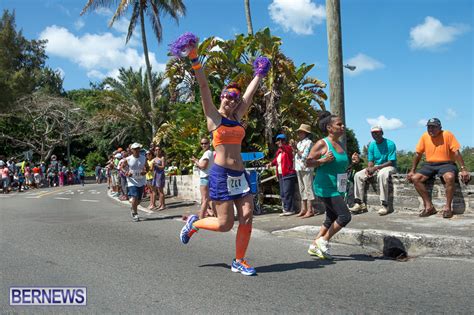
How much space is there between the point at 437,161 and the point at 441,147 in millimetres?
245

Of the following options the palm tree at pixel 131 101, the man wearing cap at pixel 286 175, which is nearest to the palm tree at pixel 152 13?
the palm tree at pixel 131 101

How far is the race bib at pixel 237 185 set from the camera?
4.84 m

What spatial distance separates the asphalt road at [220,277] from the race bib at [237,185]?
0.89 metres

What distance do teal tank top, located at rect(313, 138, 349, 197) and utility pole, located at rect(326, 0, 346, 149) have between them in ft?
11.4

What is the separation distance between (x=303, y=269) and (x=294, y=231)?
241 centimetres

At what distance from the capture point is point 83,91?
5991cm

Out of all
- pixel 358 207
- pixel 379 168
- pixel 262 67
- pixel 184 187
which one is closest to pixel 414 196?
pixel 379 168

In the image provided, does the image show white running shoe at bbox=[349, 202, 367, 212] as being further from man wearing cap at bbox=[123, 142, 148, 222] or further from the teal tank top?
man wearing cap at bbox=[123, 142, 148, 222]

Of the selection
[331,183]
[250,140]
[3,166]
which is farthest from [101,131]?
[331,183]

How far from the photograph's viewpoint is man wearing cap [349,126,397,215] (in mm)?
8328

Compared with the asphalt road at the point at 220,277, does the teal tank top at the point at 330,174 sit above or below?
above

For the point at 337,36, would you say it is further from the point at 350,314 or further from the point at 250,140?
the point at 350,314

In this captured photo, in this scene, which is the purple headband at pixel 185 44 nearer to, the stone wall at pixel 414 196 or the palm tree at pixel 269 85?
the stone wall at pixel 414 196

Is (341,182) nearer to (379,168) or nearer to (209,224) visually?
(209,224)
